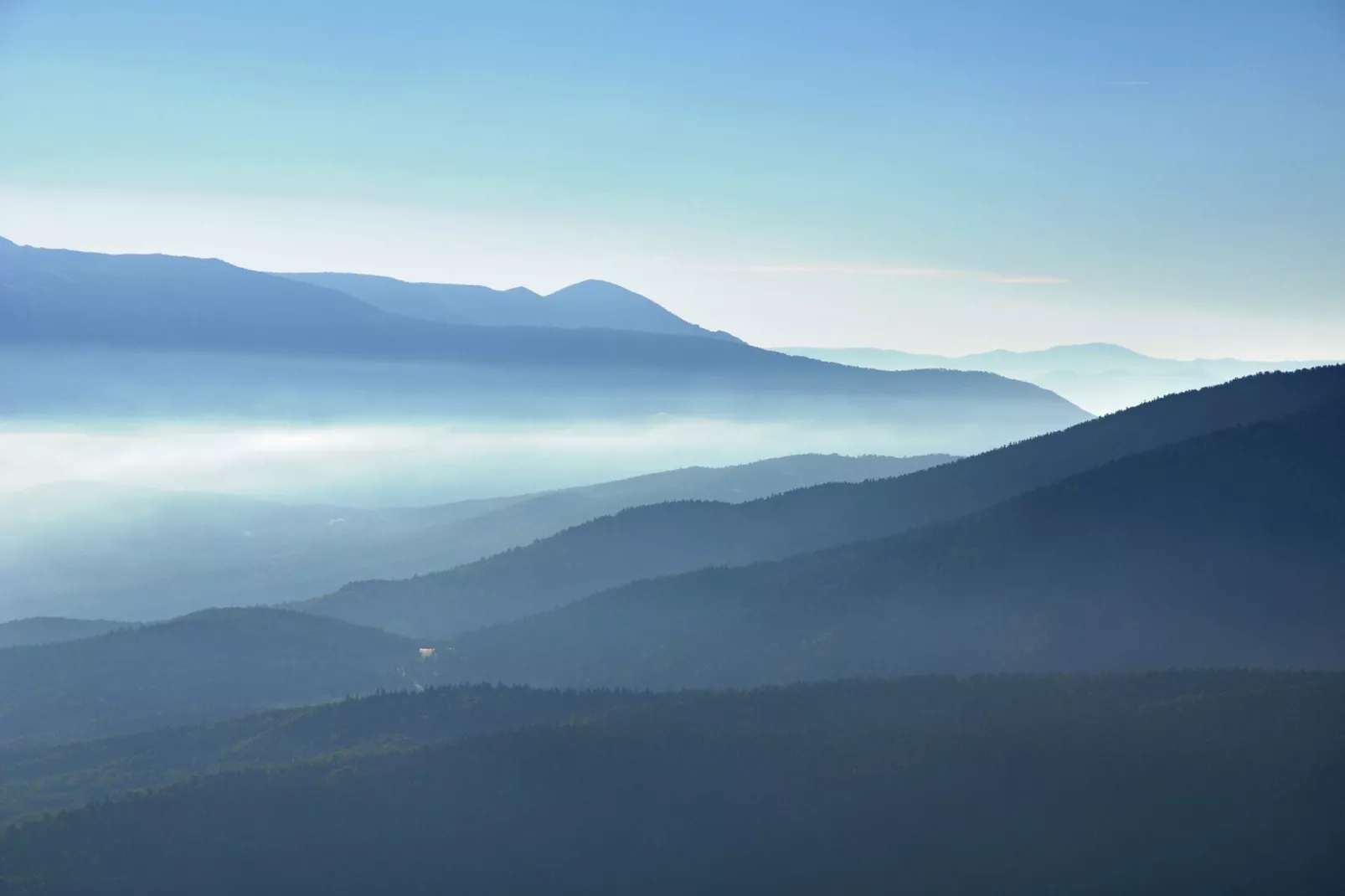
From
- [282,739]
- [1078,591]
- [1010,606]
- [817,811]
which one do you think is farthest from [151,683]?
[1078,591]

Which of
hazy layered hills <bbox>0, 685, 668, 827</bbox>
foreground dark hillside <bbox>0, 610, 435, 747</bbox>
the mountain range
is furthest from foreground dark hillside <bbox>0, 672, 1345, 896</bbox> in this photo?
foreground dark hillside <bbox>0, 610, 435, 747</bbox>

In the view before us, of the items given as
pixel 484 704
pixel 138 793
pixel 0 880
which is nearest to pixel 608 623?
pixel 484 704

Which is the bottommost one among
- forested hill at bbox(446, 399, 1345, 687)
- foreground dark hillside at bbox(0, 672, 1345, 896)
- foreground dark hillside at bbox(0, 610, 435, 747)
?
foreground dark hillside at bbox(0, 610, 435, 747)

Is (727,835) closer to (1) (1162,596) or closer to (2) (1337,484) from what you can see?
(1) (1162,596)

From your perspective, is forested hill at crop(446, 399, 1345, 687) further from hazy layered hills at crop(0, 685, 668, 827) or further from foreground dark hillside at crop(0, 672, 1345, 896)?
hazy layered hills at crop(0, 685, 668, 827)

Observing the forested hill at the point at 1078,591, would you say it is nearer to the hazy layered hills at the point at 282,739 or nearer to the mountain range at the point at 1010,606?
the mountain range at the point at 1010,606

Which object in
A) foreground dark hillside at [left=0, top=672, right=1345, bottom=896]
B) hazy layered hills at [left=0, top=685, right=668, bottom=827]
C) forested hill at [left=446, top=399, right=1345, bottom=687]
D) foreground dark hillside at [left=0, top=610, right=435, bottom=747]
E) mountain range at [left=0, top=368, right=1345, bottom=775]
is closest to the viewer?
foreground dark hillside at [left=0, top=672, right=1345, bottom=896]
